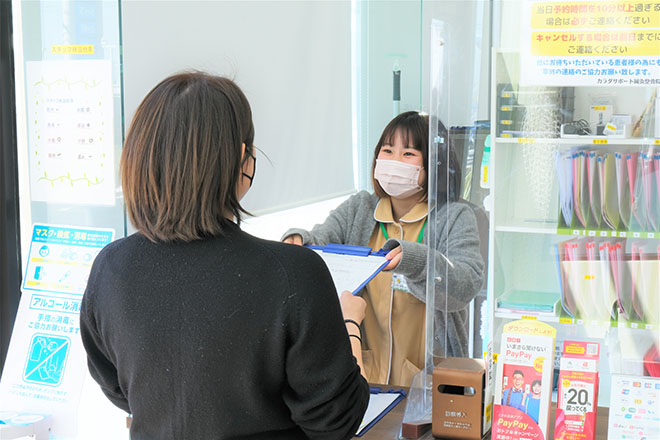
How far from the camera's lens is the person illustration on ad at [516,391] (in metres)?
1.57

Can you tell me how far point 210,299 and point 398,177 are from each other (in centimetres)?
136

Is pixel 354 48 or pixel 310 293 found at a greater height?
pixel 354 48

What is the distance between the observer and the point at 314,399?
1.21m

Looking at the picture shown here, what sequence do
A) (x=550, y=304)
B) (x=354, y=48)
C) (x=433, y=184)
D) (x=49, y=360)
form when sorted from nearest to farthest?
1. (x=433, y=184)
2. (x=550, y=304)
3. (x=49, y=360)
4. (x=354, y=48)

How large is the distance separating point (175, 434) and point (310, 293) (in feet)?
1.12

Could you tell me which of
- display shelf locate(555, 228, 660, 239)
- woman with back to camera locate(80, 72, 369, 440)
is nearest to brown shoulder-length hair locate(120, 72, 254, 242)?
woman with back to camera locate(80, 72, 369, 440)

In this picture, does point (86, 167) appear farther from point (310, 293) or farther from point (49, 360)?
point (310, 293)

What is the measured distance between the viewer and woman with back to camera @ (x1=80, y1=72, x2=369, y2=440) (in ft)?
3.84

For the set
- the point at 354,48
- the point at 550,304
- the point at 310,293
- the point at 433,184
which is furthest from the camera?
the point at 354,48

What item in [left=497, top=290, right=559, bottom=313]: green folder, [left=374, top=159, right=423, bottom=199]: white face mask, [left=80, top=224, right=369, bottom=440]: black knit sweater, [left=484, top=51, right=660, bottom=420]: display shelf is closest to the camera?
[left=80, top=224, right=369, bottom=440]: black knit sweater

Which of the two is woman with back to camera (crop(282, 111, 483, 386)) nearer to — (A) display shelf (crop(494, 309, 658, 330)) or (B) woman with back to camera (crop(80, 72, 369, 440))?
(A) display shelf (crop(494, 309, 658, 330))

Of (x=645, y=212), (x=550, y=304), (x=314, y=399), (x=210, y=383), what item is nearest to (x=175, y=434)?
(x=210, y=383)

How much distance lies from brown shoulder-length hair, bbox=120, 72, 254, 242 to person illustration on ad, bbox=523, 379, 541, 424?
0.79 metres

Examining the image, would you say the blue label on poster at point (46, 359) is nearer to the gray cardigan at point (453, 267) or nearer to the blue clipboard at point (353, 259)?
the blue clipboard at point (353, 259)
